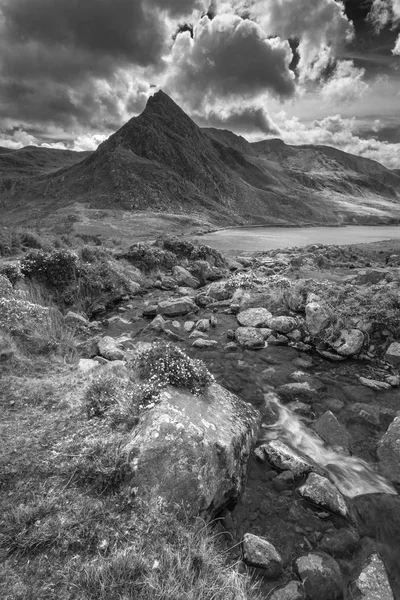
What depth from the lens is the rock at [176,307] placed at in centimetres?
1595

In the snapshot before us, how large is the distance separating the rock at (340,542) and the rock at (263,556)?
2.83 ft

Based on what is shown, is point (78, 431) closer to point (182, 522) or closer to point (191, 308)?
point (182, 522)

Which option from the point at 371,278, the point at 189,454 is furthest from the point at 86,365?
the point at 371,278

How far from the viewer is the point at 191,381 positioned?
21.9 ft

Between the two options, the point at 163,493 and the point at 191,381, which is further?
the point at 191,381

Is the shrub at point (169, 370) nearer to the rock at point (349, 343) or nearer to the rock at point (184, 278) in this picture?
the rock at point (349, 343)

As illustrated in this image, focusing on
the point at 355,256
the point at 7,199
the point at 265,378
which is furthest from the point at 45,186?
the point at 265,378

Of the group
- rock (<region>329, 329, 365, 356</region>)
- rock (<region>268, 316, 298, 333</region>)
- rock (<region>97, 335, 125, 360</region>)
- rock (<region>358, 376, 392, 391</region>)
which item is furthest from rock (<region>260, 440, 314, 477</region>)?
rock (<region>268, 316, 298, 333</region>)

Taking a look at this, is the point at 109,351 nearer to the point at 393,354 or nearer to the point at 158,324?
the point at 158,324

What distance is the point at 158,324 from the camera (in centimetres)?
1422

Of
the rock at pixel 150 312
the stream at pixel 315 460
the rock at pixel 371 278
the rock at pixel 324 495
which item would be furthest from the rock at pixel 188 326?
the rock at pixel 371 278

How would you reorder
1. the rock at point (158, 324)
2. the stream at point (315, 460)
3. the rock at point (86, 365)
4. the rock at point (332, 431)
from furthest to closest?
1. the rock at point (158, 324)
2. the rock at point (86, 365)
3. the rock at point (332, 431)
4. the stream at point (315, 460)

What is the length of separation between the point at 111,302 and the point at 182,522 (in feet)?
47.6

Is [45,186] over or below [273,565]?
over
